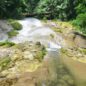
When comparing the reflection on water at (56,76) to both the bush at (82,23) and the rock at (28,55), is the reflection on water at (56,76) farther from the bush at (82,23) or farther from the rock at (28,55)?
the bush at (82,23)

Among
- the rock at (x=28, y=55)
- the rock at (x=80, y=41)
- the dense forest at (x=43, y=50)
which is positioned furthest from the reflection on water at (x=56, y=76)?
the rock at (x=80, y=41)

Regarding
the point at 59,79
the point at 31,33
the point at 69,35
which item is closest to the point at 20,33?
the point at 31,33

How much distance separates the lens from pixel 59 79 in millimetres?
12312

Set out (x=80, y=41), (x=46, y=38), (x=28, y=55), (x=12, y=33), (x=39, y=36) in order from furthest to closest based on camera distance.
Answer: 1. (x=12, y=33)
2. (x=39, y=36)
3. (x=46, y=38)
4. (x=80, y=41)
5. (x=28, y=55)

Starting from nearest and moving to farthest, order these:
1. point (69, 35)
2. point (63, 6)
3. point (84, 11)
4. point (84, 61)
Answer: point (84, 61)
point (69, 35)
point (84, 11)
point (63, 6)

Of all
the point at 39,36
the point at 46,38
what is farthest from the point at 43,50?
the point at 39,36

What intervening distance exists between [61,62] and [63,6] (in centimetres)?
1666

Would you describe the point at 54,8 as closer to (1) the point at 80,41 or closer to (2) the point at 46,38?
(2) the point at 46,38

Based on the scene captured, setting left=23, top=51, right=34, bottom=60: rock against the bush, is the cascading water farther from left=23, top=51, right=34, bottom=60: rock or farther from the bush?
left=23, top=51, right=34, bottom=60: rock

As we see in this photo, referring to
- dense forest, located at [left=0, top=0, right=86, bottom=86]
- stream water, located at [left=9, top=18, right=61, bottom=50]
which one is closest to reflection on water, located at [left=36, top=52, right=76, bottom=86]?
dense forest, located at [left=0, top=0, right=86, bottom=86]

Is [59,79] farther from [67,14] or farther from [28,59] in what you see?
[67,14]

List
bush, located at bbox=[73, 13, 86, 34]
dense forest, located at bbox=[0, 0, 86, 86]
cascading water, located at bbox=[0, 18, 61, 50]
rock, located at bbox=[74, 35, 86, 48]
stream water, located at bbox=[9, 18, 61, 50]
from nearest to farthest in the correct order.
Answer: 1. dense forest, located at bbox=[0, 0, 86, 86]
2. stream water, located at bbox=[9, 18, 61, 50]
3. cascading water, located at bbox=[0, 18, 61, 50]
4. rock, located at bbox=[74, 35, 86, 48]
5. bush, located at bbox=[73, 13, 86, 34]

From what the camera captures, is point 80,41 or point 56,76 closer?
point 56,76

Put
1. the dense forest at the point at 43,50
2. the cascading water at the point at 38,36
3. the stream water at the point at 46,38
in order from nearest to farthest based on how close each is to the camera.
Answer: the dense forest at the point at 43,50 < the stream water at the point at 46,38 < the cascading water at the point at 38,36
